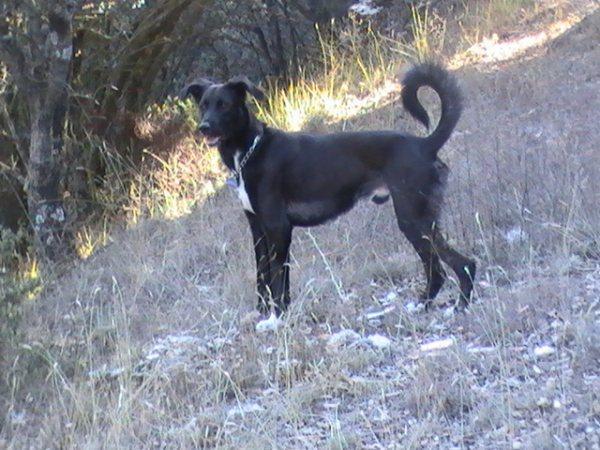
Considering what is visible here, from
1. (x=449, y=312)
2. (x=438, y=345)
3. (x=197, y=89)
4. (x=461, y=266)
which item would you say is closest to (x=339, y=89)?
(x=197, y=89)

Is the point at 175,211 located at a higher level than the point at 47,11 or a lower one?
lower

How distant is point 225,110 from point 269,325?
1.52 meters

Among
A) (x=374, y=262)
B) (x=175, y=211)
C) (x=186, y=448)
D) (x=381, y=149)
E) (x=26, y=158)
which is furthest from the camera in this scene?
(x=26, y=158)

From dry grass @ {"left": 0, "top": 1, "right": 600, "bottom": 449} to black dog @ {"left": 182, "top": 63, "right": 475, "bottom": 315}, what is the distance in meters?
0.32

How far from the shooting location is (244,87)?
7082mm

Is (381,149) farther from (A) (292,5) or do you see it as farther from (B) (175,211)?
(A) (292,5)

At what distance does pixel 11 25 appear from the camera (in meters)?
10.0

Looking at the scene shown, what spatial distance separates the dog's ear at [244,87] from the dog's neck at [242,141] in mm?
150

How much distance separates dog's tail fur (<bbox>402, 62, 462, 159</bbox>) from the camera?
267 inches

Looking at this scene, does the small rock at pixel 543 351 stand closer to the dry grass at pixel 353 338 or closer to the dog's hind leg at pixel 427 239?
the dry grass at pixel 353 338

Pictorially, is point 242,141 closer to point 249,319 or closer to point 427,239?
point 249,319

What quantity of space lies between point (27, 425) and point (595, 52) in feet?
27.3

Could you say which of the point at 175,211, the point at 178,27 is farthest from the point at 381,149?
the point at 178,27

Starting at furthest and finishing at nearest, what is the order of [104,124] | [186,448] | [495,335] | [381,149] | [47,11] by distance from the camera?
[104,124] < [47,11] < [381,149] < [495,335] < [186,448]
